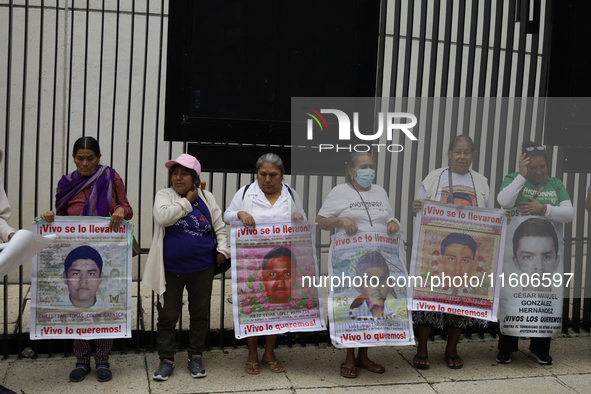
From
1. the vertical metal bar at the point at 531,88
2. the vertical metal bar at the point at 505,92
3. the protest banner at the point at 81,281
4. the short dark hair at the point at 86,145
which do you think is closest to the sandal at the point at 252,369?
the protest banner at the point at 81,281

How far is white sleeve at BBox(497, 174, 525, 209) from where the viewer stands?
15.5ft

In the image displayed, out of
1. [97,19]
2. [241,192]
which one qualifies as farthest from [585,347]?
[97,19]

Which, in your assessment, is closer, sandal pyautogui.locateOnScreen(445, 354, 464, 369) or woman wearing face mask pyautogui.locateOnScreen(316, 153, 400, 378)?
woman wearing face mask pyautogui.locateOnScreen(316, 153, 400, 378)

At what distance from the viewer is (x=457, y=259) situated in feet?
15.4

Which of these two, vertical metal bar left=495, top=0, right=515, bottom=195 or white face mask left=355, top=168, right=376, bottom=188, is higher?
vertical metal bar left=495, top=0, right=515, bottom=195

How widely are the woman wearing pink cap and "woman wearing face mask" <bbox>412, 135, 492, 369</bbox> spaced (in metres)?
1.65

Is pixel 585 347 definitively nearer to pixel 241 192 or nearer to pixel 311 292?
pixel 311 292

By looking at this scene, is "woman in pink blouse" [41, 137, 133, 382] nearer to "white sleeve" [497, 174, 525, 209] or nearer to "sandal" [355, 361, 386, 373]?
"sandal" [355, 361, 386, 373]

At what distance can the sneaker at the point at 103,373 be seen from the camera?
4.39 meters

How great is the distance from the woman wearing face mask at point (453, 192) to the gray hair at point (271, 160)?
110cm

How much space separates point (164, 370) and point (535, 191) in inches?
126

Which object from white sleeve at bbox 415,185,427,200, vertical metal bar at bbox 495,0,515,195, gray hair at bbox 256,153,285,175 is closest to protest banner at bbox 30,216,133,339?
gray hair at bbox 256,153,285,175

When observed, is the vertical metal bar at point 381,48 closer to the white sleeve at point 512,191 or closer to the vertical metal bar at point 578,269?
the white sleeve at point 512,191

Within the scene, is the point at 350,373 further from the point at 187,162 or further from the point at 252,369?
the point at 187,162
